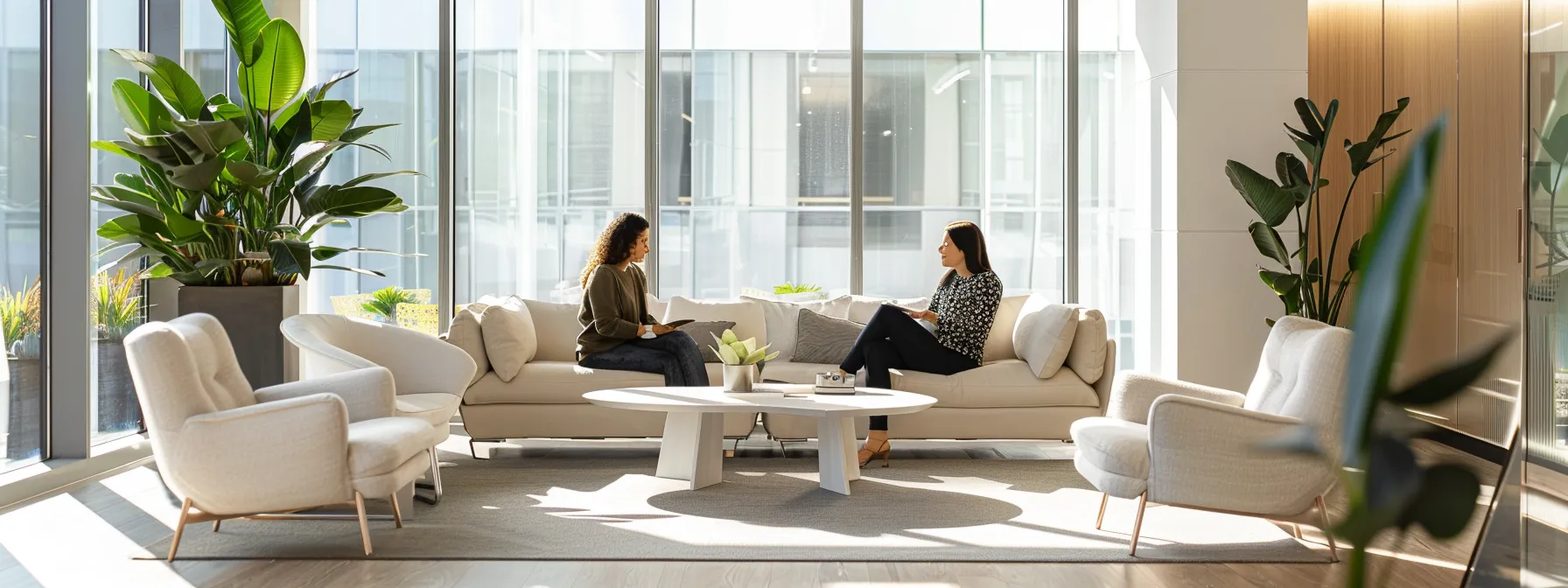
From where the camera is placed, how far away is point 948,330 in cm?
526

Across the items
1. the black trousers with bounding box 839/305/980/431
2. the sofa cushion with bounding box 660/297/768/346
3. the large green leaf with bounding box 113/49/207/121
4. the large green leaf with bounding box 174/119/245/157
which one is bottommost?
A: the black trousers with bounding box 839/305/980/431

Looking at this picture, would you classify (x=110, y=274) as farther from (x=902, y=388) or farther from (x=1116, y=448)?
(x=1116, y=448)

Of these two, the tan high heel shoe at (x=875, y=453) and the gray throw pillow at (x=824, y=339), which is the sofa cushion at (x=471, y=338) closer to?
the gray throw pillow at (x=824, y=339)

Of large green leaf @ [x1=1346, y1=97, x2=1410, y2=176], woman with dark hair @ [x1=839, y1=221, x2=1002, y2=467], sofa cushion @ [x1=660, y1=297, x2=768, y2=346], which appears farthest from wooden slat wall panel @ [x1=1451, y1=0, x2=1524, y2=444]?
sofa cushion @ [x1=660, y1=297, x2=768, y2=346]

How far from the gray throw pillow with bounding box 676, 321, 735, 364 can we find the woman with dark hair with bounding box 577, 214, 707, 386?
0.82ft

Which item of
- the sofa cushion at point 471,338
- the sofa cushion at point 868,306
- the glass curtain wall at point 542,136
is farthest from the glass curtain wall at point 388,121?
the sofa cushion at point 868,306

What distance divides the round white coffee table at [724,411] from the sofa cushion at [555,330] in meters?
1.13

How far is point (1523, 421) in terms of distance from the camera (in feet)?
2.59

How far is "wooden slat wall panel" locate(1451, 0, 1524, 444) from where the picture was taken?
16.2 ft

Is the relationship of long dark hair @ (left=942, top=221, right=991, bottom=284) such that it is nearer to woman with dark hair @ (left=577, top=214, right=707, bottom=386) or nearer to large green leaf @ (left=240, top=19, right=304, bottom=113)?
woman with dark hair @ (left=577, top=214, right=707, bottom=386)

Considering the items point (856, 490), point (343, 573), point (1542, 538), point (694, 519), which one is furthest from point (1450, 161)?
point (1542, 538)

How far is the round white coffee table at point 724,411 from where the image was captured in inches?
166

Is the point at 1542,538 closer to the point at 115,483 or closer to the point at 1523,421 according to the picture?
the point at 1523,421

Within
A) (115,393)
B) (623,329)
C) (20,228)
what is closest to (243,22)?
(20,228)
